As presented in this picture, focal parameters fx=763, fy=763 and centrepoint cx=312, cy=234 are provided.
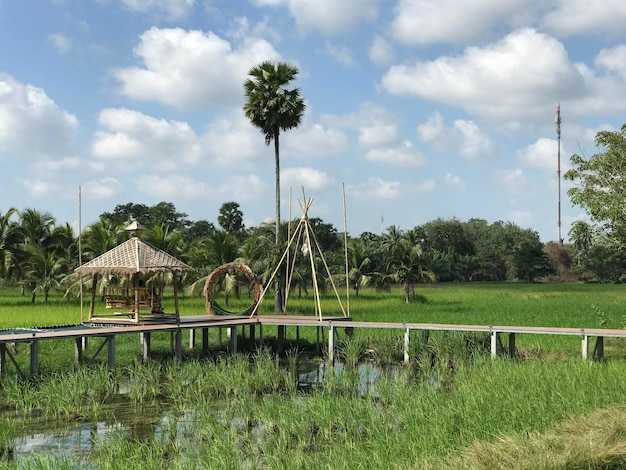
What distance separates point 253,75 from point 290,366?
50.8 ft

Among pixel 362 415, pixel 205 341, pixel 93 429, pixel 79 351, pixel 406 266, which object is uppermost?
pixel 406 266

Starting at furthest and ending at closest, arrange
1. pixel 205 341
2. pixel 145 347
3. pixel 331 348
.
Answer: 1. pixel 205 341
2. pixel 331 348
3. pixel 145 347

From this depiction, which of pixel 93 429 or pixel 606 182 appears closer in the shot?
pixel 93 429

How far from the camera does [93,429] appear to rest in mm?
11328

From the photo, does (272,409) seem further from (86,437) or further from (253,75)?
(253,75)

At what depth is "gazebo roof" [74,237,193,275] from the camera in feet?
61.2

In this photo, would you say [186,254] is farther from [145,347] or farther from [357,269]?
[145,347]

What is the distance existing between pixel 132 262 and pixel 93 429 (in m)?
7.86

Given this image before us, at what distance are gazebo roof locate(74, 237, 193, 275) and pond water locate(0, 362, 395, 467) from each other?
5171 mm

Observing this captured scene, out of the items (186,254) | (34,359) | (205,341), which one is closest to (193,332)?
(205,341)

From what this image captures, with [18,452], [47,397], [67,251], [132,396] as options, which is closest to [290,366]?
Answer: [132,396]

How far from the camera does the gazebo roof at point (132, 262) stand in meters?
18.6

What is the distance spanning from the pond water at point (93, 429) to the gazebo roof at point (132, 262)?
517 centimetres

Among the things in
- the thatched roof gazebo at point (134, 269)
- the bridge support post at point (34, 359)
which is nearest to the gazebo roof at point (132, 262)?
the thatched roof gazebo at point (134, 269)
